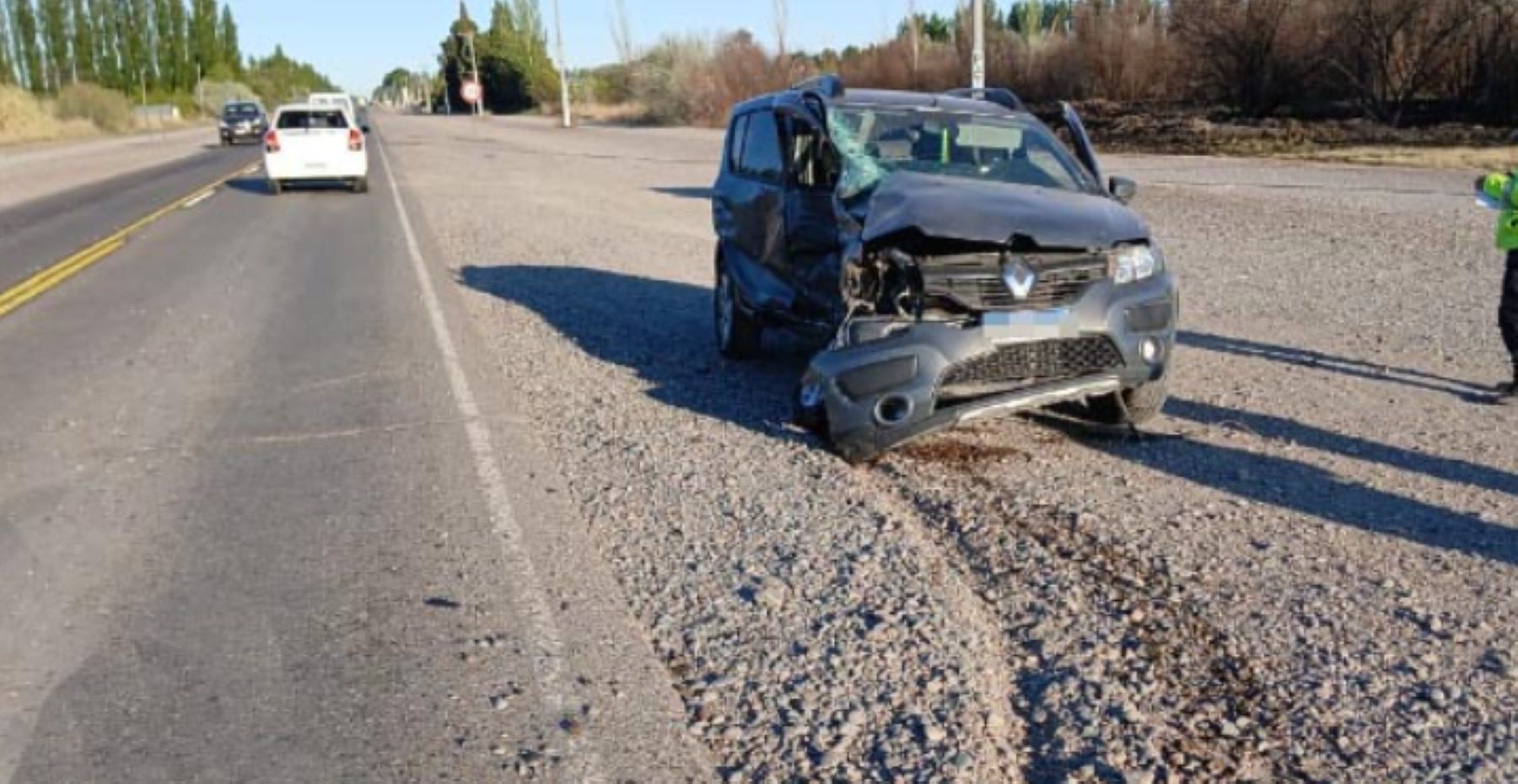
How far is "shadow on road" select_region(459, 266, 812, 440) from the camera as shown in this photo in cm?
808

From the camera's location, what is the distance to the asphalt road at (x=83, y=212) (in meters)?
16.9

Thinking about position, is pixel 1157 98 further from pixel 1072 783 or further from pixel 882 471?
pixel 1072 783

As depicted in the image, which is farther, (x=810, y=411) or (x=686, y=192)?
(x=686, y=192)

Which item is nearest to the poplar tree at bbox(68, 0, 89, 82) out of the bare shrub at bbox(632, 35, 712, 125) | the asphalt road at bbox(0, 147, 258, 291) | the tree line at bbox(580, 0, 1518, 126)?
the bare shrub at bbox(632, 35, 712, 125)

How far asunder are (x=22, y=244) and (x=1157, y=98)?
37362mm

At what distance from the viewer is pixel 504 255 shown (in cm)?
1608

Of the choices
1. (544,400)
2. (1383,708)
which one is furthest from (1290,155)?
(1383,708)

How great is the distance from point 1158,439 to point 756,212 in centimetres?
308

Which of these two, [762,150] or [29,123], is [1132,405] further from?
[29,123]

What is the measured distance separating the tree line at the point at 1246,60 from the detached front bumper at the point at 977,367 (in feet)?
99.0

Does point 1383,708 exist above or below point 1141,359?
below

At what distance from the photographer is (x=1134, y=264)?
22.1 feet

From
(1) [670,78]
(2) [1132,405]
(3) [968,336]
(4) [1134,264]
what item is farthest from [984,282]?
(1) [670,78]

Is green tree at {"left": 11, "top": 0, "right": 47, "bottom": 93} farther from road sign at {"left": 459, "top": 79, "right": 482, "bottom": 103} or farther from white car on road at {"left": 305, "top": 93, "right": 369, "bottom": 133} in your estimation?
white car on road at {"left": 305, "top": 93, "right": 369, "bottom": 133}
